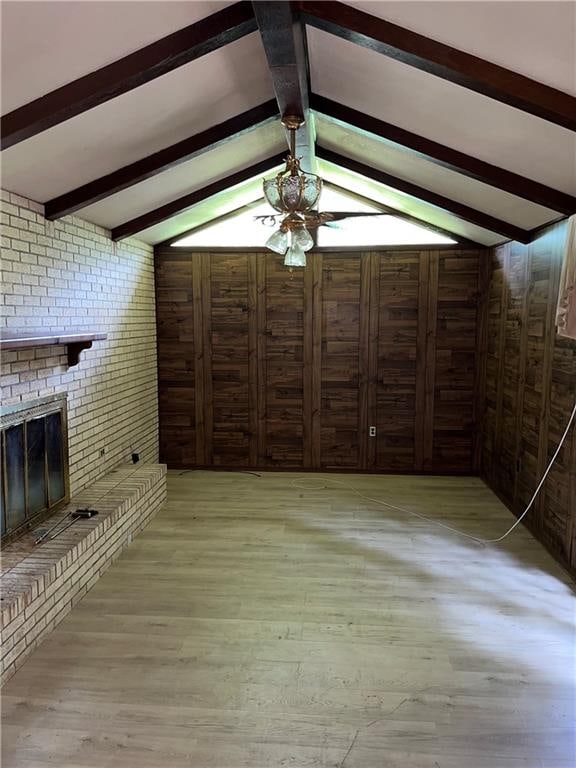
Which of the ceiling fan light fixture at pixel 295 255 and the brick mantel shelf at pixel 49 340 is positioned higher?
the ceiling fan light fixture at pixel 295 255

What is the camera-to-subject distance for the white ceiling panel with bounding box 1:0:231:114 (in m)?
1.87

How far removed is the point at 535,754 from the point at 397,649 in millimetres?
742

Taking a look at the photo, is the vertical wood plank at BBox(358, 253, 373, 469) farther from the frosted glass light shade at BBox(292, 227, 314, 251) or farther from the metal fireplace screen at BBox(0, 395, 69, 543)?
the metal fireplace screen at BBox(0, 395, 69, 543)

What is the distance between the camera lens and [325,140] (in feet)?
13.2

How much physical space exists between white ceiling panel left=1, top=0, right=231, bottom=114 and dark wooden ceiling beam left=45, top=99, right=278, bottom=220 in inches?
41.6

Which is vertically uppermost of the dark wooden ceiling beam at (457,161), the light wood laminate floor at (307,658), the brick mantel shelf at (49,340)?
the dark wooden ceiling beam at (457,161)

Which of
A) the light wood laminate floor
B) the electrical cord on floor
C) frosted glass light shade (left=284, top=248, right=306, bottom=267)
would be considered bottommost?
the light wood laminate floor

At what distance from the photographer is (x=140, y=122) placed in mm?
2846

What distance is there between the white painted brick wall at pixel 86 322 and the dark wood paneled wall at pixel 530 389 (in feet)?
11.2

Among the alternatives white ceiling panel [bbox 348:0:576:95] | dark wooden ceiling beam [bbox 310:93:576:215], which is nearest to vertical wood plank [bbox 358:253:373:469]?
dark wooden ceiling beam [bbox 310:93:576:215]

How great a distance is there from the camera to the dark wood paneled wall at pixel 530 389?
3449mm

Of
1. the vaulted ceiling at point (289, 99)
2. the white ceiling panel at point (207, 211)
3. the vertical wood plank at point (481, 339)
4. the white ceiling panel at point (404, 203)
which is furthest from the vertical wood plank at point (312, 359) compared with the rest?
the vertical wood plank at point (481, 339)

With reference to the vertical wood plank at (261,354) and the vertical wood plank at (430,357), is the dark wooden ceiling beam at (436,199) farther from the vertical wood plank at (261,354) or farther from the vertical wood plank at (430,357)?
the vertical wood plank at (261,354)

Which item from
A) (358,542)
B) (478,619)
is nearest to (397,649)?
(478,619)
